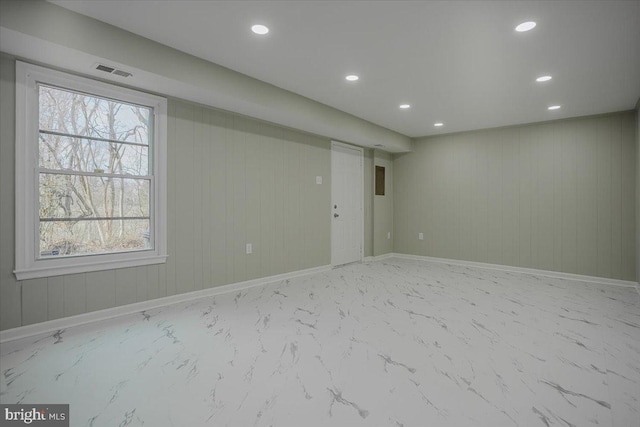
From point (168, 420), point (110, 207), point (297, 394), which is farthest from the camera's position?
point (110, 207)

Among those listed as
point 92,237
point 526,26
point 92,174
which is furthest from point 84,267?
point 526,26

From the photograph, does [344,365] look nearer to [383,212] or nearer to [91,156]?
[91,156]

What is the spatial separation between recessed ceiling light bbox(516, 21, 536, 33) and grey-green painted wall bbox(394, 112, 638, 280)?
336 centimetres

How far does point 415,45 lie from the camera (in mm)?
2877

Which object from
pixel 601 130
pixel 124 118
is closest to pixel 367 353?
pixel 124 118

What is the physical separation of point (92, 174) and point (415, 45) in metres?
3.20

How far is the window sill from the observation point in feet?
8.73

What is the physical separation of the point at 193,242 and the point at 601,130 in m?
5.98

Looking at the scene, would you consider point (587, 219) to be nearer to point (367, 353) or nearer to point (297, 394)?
point (367, 353)

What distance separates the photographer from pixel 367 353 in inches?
95.4

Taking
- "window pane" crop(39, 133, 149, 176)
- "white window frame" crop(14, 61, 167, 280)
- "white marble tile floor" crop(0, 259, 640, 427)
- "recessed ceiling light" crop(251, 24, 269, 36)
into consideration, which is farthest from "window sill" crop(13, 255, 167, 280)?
"recessed ceiling light" crop(251, 24, 269, 36)

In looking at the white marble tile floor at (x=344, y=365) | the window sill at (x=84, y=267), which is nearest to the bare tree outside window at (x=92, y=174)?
the window sill at (x=84, y=267)

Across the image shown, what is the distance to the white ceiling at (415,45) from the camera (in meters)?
2.35

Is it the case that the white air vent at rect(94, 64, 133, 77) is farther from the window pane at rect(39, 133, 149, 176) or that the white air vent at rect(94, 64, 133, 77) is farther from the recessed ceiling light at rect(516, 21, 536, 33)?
the recessed ceiling light at rect(516, 21, 536, 33)
